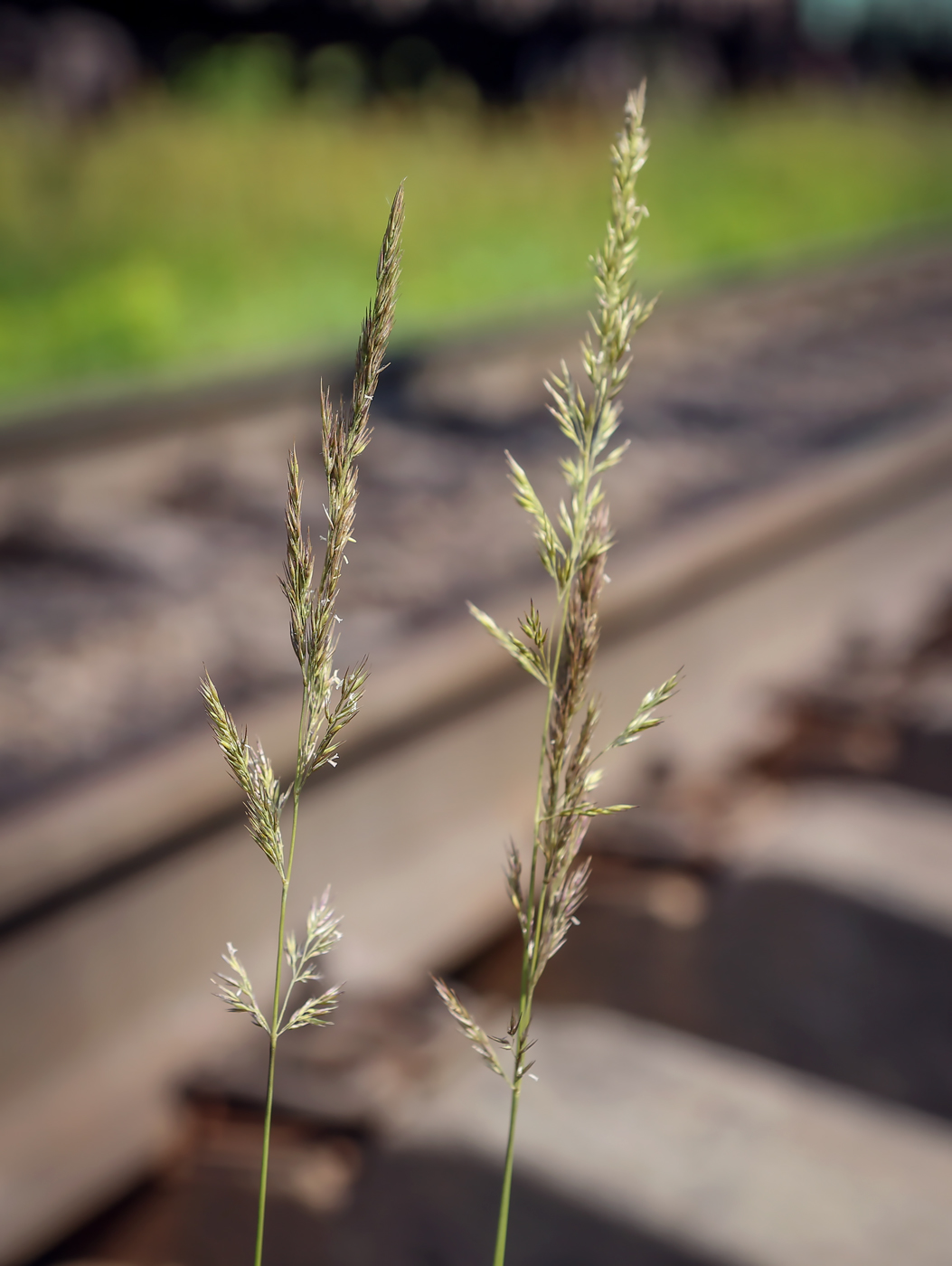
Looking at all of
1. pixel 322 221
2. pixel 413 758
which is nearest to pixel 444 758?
pixel 413 758

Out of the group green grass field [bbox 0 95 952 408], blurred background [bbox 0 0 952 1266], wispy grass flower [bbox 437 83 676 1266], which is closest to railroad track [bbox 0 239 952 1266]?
blurred background [bbox 0 0 952 1266]

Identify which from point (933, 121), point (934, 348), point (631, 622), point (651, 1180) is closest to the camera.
A: point (651, 1180)

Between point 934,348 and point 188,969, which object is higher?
point 934,348

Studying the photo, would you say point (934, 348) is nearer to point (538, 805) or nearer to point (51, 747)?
point (51, 747)

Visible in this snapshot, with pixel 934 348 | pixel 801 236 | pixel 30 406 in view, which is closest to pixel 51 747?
pixel 30 406

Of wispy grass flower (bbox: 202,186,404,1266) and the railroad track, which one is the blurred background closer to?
the railroad track

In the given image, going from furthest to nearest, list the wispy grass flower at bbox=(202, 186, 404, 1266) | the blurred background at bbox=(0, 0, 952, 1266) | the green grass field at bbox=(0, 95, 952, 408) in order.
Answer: the green grass field at bbox=(0, 95, 952, 408)
the blurred background at bbox=(0, 0, 952, 1266)
the wispy grass flower at bbox=(202, 186, 404, 1266)
